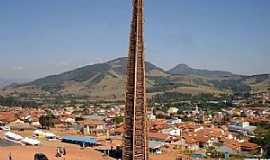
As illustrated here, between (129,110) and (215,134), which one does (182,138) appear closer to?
(215,134)

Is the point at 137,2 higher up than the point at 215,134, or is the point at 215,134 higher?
the point at 137,2

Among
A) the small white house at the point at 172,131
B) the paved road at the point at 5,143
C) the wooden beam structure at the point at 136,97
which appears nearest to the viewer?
the wooden beam structure at the point at 136,97

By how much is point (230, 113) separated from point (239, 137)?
1085 inches

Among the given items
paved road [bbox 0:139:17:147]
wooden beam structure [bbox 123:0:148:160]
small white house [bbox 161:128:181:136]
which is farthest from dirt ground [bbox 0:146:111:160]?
wooden beam structure [bbox 123:0:148:160]

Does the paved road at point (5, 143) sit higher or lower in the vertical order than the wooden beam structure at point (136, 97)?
lower

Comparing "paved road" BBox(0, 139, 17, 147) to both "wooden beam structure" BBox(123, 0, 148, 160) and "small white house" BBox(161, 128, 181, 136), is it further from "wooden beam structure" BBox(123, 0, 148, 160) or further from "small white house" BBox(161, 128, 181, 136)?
"wooden beam structure" BBox(123, 0, 148, 160)

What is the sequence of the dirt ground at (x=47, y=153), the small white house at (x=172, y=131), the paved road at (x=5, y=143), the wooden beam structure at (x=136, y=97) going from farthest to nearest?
the small white house at (x=172, y=131)
the paved road at (x=5, y=143)
the dirt ground at (x=47, y=153)
the wooden beam structure at (x=136, y=97)

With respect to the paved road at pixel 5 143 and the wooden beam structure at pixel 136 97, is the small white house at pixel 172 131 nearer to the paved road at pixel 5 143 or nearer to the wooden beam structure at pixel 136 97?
the paved road at pixel 5 143

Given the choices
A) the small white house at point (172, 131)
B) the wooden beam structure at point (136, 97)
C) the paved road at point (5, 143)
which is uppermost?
the wooden beam structure at point (136, 97)

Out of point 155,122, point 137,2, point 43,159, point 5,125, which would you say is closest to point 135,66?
point 137,2

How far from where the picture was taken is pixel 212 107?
92312 mm

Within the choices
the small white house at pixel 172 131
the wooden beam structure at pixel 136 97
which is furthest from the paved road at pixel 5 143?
the wooden beam structure at pixel 136 97

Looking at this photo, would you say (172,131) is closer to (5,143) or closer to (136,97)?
(5,143)

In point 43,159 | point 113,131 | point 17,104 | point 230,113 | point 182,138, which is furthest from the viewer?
point 17,104
